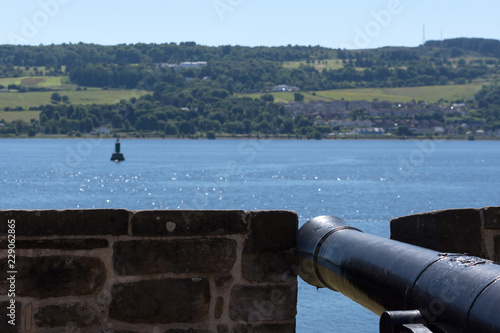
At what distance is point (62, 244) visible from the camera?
363 cm

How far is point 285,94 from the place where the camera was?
164250mm

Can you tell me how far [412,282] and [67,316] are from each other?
1.86m

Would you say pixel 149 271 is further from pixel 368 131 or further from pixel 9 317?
pixel 368 131

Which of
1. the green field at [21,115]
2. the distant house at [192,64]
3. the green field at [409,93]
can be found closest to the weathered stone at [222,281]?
the distant house at [192,64]

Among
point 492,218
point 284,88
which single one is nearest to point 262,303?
point 492,218

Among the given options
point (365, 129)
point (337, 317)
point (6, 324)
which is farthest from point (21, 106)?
point (6, 324)

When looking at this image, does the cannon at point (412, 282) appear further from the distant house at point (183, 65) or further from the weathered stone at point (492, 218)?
the distant house at point (183, 65)

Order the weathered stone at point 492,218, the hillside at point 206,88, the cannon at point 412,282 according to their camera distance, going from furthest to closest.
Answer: the hillside at point 206,88 → the weathered stone at point 492,218 → the cannon at point 412,282

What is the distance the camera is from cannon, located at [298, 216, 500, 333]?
2238 millimetres

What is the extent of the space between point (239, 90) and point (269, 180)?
3221 inches

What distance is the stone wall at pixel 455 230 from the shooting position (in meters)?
4.07

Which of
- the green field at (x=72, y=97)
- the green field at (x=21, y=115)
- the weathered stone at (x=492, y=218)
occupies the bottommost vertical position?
the green field at (x=21, y=115)

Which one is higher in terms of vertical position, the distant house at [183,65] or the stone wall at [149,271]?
the distant house at [183,65]

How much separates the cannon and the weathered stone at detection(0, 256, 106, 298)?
1151mm
